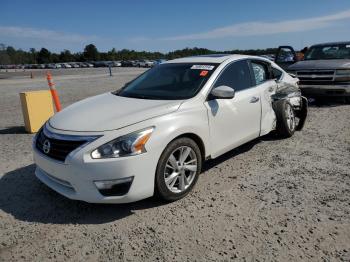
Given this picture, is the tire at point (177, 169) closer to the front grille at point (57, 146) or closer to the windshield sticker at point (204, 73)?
the front grille at point (57, 146)

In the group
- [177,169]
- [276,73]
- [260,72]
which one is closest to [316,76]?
[276,73]

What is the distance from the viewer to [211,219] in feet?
10.8

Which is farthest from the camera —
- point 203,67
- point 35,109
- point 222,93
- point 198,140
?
point 35,109

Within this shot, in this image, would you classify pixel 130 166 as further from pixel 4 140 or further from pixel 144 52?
pixel 144 52

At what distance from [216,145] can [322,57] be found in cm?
761

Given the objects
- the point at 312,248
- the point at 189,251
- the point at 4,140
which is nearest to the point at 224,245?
the point at 189,251

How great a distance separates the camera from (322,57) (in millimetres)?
10102

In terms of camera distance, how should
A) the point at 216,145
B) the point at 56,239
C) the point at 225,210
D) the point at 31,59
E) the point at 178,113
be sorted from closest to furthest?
the point at 56,239, the point at 225,210, the point at 178,113, the point at 216,145, the point at 31,59

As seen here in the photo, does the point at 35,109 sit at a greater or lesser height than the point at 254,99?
lesser

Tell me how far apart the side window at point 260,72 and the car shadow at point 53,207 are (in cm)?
266

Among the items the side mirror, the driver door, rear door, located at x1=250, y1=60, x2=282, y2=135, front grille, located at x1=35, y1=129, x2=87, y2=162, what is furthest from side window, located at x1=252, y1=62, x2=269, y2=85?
front grille, located at x1=35, y1=129, x2=87, y2=162

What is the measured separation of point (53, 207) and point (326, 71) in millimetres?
8065

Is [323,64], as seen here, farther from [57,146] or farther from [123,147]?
[57,146]

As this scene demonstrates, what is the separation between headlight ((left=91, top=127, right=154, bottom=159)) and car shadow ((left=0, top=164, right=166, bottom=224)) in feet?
2.36
